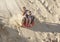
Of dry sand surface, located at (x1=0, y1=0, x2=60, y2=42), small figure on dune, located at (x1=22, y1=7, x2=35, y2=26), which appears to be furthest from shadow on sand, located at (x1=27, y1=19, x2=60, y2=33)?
small figure on dune, located at (x1=22, y1=7, x2=35, y2=26)

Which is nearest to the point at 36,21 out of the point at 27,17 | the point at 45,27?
the point at 45,27

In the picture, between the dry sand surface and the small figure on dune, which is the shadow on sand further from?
the small figure on dune

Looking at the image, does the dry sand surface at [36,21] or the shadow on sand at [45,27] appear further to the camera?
the shadow on sand at [45,27]

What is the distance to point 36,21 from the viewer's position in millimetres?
15359

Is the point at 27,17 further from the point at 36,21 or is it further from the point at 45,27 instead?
the point at 45,27

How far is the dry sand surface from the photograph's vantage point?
1383 centimetres

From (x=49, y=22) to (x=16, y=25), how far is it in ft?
7.17

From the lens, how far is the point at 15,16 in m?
15.2

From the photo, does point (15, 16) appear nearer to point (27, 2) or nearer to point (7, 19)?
point (7, 19)

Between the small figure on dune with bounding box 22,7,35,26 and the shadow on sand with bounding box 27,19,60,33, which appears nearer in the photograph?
the small figure on dune with bounding box 22,7,35,26

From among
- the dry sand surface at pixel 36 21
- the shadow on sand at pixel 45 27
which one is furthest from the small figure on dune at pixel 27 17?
the shadow on sand at pixel 45 27

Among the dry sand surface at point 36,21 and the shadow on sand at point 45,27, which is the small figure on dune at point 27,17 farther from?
the shadow on sand at point 45,27

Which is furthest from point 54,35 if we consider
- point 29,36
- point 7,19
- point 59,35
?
point 7,19

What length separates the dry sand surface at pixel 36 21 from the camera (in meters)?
13.8
